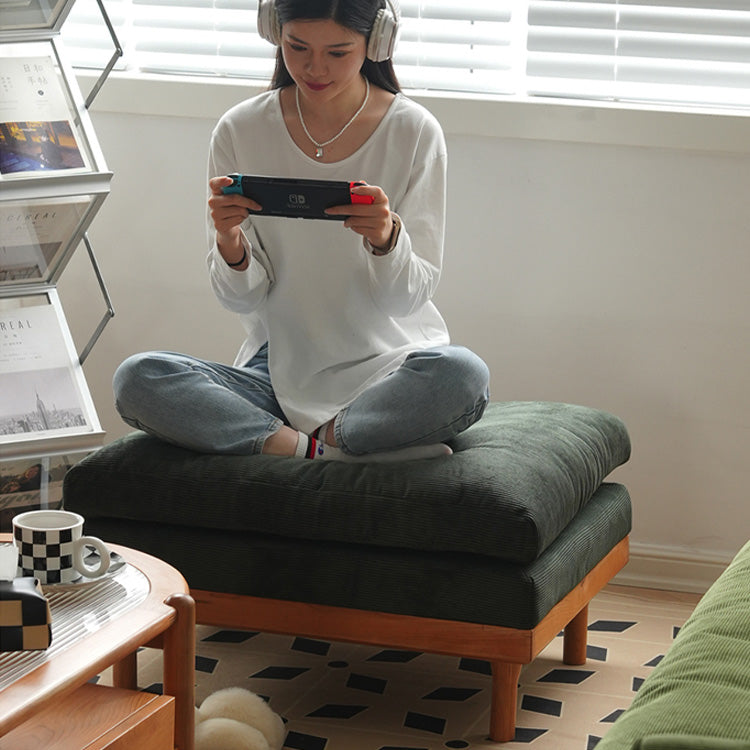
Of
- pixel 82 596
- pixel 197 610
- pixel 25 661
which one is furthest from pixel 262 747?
pixel 25 661

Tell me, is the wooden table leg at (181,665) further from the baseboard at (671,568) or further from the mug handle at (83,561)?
the baseboard at (671,568)

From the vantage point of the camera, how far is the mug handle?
53.1 inches

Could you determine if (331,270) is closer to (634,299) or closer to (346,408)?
(346,408)

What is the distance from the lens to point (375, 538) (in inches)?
65.7

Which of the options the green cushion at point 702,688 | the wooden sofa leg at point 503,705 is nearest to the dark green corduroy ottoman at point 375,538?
the wooden sofa leg at point 503,705

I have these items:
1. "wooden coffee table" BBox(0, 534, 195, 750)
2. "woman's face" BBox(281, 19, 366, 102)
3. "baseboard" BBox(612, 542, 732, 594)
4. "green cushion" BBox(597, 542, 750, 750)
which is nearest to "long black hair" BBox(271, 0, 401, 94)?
"woman's face" BBox(281, 19, 366, 102)

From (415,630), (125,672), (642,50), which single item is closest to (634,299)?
(642,50)

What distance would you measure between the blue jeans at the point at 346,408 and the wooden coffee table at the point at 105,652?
0.39 meters

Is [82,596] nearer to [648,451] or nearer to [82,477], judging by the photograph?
[82,477]

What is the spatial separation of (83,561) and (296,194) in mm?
672

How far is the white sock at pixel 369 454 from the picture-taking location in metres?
1.83

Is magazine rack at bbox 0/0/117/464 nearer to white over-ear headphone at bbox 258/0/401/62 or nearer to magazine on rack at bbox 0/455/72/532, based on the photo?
magazine on rack at bbox 0/455/72/532

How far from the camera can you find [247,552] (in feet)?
5.64

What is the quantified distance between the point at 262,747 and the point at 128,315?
4.75 ft
